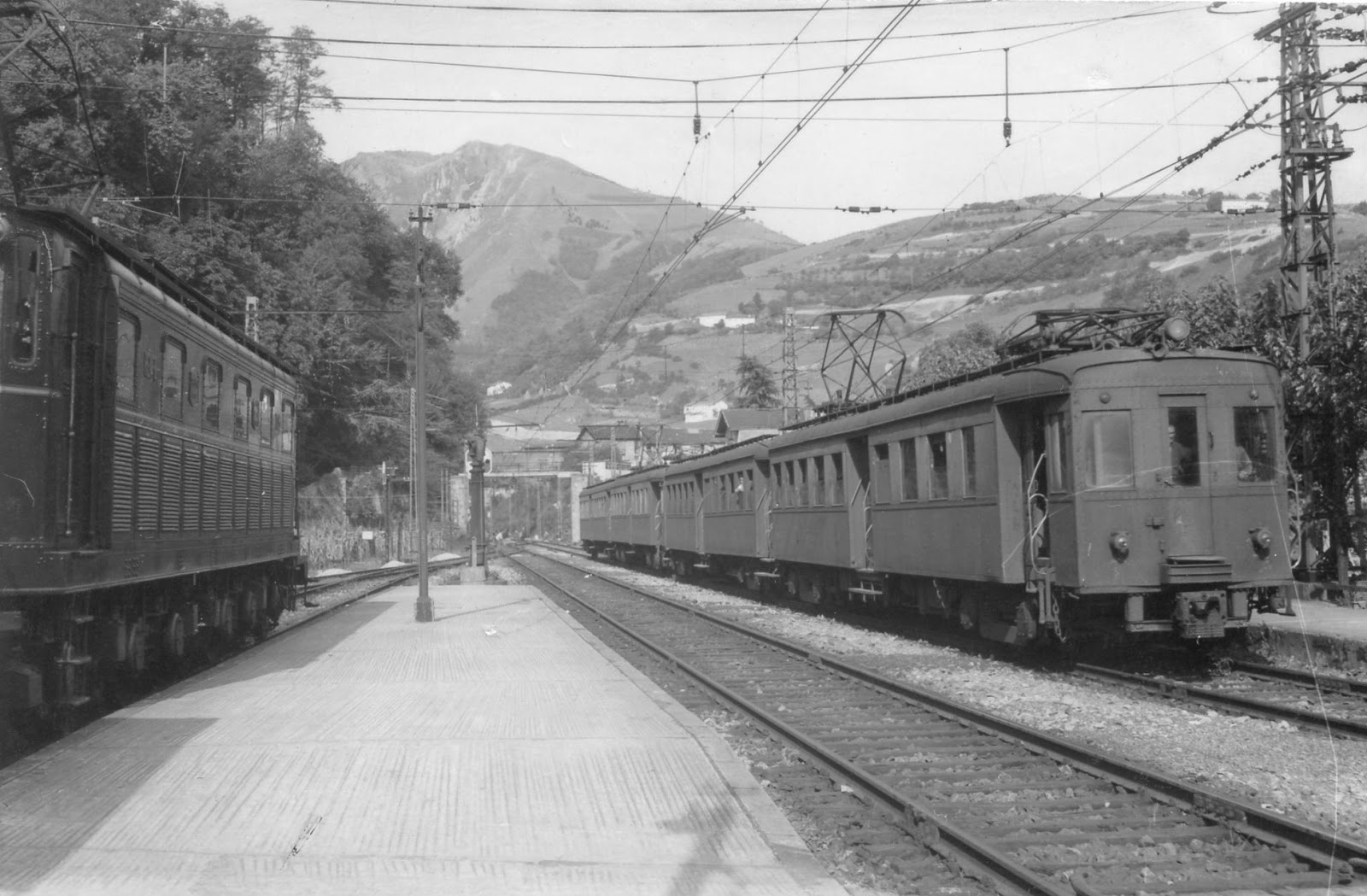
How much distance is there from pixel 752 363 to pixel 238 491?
6929 cm

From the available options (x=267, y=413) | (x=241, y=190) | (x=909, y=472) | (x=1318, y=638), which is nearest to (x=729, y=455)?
(x=909, y=472)

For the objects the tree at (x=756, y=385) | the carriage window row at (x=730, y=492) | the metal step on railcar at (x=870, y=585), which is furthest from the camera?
the tree at (x=756, y=385)

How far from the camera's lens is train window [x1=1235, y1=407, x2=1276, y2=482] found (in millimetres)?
12727

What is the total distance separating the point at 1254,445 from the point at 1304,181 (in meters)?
10.7

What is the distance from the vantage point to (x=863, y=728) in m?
10.2

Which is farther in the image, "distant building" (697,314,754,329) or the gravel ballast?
"distant building" (697,314,754,329)

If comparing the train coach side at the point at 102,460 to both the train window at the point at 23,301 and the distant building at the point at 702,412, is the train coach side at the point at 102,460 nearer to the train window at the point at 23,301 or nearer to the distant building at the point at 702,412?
the train window at the point at 23,301

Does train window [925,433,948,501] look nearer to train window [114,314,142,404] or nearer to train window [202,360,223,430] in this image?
train window [202,360,223,430]

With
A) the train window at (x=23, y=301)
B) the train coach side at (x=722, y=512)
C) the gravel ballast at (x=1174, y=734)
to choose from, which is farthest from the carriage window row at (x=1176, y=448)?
the train coach side at (x=722, y=512)

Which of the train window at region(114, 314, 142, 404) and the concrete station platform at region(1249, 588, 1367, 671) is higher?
the train window at region(114, 314, 142, 404)

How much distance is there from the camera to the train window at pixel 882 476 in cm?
1734

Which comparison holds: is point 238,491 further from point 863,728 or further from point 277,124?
point 277,124

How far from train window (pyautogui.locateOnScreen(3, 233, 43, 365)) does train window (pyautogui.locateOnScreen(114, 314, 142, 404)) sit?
1120 mm

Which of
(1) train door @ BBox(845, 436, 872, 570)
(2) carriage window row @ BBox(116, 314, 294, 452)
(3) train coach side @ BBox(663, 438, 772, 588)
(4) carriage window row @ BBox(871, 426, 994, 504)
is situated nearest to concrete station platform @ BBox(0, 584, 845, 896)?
(2) carriage window row @ BBox(116, 314, 294, 452)
